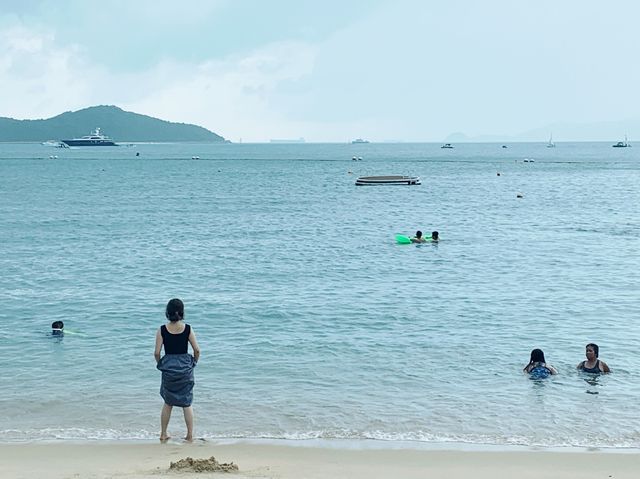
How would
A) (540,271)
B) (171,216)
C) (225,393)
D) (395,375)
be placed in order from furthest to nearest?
Result: (171,216) → (540,271) → (395,375) → (225,393)

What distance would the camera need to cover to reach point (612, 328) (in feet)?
73.0

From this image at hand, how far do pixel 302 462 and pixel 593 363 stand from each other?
27.3 feet

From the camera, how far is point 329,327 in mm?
22453

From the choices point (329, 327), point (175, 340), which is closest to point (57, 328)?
point (329, 327)

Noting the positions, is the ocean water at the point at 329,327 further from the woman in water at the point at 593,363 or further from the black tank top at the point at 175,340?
the black tank top at the point at 175,340

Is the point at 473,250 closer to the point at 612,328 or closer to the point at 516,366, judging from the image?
the point at 612,328

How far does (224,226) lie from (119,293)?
80.3 ft

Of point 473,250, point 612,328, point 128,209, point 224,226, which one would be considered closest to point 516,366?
point 612,328

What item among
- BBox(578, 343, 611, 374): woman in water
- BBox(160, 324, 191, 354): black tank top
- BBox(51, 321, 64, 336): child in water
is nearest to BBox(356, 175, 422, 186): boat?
BBox(51, 321, 64, 336): child in water

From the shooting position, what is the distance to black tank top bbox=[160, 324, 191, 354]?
1225 cm

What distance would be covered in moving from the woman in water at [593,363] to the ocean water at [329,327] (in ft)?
0.85

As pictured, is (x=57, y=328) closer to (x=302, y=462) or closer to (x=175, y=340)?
(x=175, y=340)

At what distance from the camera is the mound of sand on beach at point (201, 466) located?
11.1m

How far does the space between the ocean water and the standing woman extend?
1.50 m
